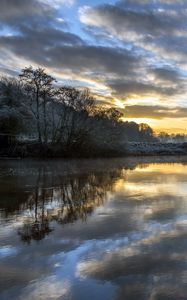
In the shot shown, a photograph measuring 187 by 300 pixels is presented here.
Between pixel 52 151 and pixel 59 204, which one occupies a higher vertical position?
pixel 52 151

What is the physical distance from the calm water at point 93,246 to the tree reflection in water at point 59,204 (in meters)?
0.03

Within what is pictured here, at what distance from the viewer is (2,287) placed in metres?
6.69

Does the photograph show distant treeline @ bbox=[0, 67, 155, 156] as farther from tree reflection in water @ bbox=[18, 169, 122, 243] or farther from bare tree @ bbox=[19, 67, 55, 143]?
tree reflection in water @ bbox=[18, 169, 122, 243]

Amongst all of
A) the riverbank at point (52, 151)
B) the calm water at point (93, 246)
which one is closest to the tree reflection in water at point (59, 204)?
the calm water at point (93, 246)

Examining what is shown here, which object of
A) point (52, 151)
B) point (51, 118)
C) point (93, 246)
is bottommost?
point (93, 246)

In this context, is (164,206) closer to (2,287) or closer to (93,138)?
(2,287)

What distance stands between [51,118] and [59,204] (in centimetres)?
4635

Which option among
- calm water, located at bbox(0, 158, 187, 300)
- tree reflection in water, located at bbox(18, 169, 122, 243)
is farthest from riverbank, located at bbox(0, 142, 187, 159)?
calm water, located at bbox(0, 158, 187, 300)

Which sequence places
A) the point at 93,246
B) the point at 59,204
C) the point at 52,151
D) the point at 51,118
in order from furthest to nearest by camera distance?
the point at 51,118
the point at 52,151
the point at 59,204
the point at 93,246

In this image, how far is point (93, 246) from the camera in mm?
9297

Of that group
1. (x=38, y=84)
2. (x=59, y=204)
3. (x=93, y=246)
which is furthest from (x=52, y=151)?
(x=93, y=246)

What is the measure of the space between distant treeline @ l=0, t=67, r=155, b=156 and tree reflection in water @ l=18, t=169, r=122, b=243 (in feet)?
103

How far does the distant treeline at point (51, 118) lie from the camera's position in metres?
53.8

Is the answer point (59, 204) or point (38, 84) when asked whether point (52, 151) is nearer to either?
point (38, 84)
